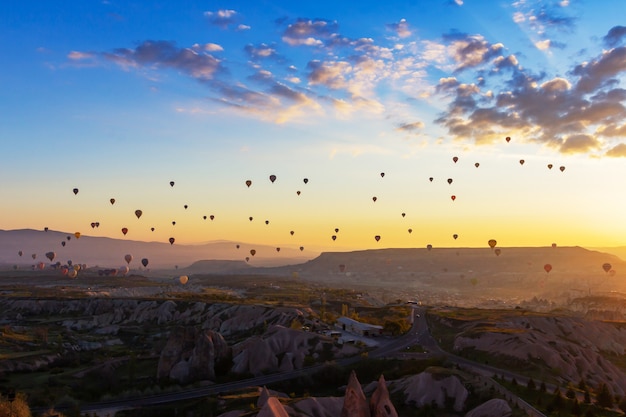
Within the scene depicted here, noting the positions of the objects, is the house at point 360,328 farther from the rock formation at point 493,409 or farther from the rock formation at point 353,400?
the rock formation at point 353,400

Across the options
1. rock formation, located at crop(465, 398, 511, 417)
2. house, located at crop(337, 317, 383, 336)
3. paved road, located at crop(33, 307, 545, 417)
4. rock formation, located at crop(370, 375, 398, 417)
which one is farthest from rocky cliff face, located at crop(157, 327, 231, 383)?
rock formation, located at crop(465, 398, 511, 417)

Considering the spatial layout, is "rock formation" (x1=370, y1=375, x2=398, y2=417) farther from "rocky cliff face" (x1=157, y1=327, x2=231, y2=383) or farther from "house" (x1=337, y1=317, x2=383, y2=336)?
"house" (x1=337, y1=317, x2=383, y2=336)

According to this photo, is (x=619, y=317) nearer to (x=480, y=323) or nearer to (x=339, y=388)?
(x=480, y=323)

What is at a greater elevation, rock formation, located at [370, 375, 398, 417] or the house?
rock formation, located at [370, 375, 398, 417]

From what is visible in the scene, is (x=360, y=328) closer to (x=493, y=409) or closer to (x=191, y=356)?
(x=191, y=356)

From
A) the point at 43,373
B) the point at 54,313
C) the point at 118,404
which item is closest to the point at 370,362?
the point at 118,404

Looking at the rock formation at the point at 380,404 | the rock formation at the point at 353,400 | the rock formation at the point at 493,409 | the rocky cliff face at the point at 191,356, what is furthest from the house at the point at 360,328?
the rock formation at the point at 353,400
